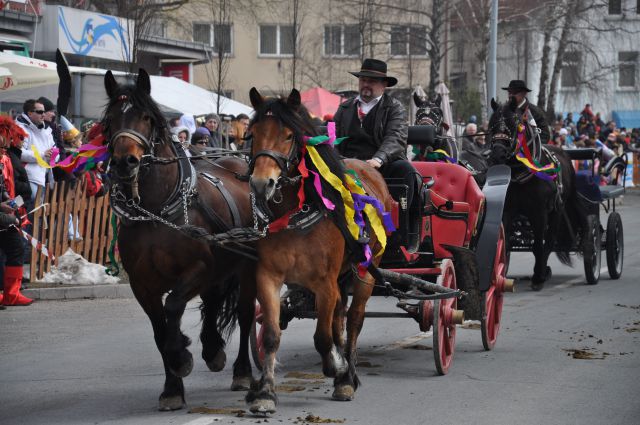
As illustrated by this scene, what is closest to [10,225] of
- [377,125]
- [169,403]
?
[377,125]

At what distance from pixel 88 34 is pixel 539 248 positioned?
12.3 metres

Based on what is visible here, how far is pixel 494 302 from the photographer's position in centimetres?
1047

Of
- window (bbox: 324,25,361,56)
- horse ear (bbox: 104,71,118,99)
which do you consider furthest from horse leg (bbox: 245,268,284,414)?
window (bbox: 324,25,361,56)

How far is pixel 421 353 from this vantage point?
9.92m

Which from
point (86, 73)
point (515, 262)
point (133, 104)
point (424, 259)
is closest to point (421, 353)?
point (424, 259)

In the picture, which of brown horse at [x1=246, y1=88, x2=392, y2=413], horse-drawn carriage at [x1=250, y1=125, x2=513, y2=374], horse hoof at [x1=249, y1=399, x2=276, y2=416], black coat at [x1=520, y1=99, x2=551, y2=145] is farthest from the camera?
black coat at [x1=520, y1=99, x2=551, y2=145]

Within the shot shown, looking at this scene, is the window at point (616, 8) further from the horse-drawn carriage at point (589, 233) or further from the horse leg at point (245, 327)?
the horse leg at point (245, 327)

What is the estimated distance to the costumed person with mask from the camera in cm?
1235

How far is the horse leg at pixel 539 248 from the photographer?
1441 cm

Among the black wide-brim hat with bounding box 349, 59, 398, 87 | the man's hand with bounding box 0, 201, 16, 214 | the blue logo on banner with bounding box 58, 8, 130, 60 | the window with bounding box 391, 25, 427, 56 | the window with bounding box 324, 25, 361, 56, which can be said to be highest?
the window with bounding box 324, 25, 361, 56

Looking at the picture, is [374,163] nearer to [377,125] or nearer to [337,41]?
[377,125]

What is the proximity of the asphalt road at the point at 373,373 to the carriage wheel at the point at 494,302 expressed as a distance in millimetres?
142

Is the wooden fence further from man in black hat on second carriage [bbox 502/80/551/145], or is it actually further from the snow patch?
man in black hat on second carriage [bbox 502/80/551/145]

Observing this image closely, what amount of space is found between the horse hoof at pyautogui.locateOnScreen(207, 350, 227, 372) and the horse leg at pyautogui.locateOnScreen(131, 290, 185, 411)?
2.94ft
